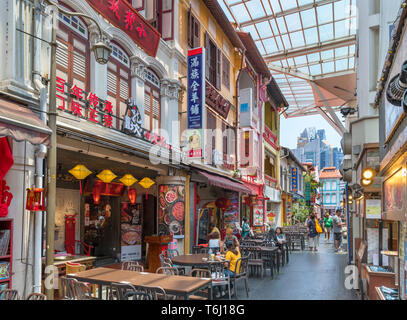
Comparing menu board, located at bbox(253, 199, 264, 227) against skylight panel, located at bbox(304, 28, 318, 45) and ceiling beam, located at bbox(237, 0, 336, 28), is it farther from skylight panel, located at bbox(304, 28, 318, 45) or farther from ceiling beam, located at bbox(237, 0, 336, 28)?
ceiling beam, located at bbox(237, 0, 336, 28)

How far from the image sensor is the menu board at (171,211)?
13.0 m

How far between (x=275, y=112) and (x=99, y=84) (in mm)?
23993

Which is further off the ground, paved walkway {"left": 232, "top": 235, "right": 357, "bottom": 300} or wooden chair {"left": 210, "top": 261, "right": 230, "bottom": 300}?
wooden chair {"left": 210, "top": 261, "right": 230, "bottom": 300}

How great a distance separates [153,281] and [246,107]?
1566 cm

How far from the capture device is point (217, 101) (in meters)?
17.7

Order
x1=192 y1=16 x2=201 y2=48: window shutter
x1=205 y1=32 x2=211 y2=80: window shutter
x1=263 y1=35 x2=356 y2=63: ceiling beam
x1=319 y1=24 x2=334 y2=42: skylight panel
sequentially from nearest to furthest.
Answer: x1=192 y1=16 x2=201 y2=48: window shutter
x1=205 y1=32 x2=211 y2=80: window shutter
x1=319 y1=24 x2=334 y2=42: skylight panel
x1=263 y1=35 x2=356 y2=63: ceiling beam

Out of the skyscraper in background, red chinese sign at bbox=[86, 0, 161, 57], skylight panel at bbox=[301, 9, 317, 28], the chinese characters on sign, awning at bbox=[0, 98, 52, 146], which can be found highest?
the skyscraper in background

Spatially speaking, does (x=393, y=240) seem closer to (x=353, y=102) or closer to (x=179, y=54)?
(x=179, y=54)

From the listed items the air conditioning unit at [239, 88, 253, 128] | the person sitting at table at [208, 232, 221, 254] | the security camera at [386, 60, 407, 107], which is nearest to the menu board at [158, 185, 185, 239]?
the person sitting at table at [208, 232, 221, 254]

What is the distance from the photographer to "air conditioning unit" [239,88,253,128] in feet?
68.2

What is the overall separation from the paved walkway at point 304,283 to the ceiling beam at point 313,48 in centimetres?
1363

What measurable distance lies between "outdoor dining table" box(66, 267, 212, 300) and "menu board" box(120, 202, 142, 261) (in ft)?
22.0

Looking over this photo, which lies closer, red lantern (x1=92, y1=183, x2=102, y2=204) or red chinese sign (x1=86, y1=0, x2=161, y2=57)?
red chinese sign (x1=86, y1=0, x2=161, y2=57)

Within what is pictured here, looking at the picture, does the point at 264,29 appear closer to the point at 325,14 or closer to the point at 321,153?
the point at 325,14
